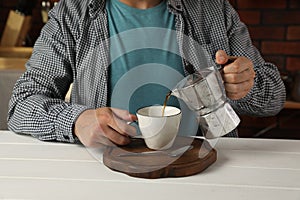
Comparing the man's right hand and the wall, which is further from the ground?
the man's right hand

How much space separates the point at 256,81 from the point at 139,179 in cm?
49

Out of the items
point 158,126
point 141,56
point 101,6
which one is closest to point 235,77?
point 158,126

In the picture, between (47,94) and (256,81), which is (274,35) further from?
(47,94)

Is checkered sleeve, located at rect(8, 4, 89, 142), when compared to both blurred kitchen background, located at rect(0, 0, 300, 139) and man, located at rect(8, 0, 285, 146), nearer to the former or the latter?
man, located at rect(8, 0, 285, 146)

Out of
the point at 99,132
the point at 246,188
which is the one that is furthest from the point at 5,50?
the point at 246,188

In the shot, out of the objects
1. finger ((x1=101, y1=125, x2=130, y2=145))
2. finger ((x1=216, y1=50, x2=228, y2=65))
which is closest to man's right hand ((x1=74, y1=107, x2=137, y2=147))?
finger ((x1=101, y1=125, x2=130, y2=145))

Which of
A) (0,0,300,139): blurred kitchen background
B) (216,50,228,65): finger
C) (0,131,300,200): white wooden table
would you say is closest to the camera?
(0,131,300,200): white wooden table

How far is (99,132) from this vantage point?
970 millimetres

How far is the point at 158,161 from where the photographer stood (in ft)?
2.91

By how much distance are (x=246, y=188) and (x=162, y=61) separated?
0.54 meters

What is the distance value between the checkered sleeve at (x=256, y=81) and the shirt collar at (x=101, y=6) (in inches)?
5.3

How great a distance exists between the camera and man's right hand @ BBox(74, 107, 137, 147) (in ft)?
3.11

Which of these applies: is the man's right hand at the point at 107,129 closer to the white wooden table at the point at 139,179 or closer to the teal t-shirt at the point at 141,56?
the white wooden table at the point at 139,179

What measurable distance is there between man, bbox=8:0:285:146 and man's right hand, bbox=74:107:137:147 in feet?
0.68
